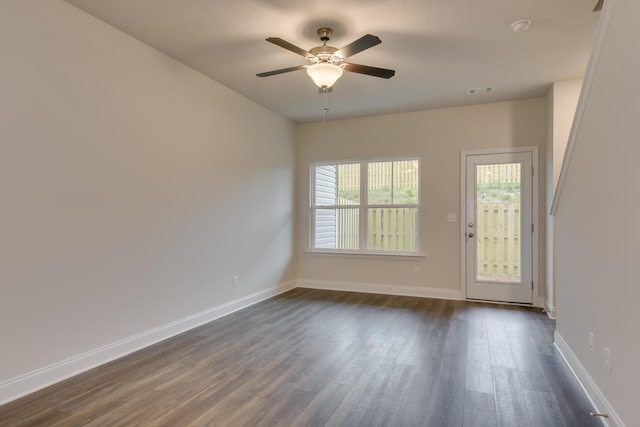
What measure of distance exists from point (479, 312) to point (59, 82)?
477cm

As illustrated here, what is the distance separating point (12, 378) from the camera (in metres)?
2.30

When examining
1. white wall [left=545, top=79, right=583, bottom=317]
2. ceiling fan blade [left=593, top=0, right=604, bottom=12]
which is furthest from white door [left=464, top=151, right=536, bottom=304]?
ceiling fan blade [left=593, top=0, right=604, bottom=12]

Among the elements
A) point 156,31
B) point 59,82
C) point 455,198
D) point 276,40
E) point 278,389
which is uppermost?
point 156,31

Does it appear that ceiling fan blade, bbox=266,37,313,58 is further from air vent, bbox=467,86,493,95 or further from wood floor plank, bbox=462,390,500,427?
wood floor plank, bbox=462,390,500,427

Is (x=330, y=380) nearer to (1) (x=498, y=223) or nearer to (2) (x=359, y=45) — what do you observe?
(2) (x=359, y=45)

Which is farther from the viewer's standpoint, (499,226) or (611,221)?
(499,226)

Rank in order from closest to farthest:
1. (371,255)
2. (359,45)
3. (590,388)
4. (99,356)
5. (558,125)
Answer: (590,388), (359,45), (99,356), (558,125), (371,255)

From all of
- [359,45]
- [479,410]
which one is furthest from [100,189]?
[479,410]

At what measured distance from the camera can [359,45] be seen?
2.56 metres

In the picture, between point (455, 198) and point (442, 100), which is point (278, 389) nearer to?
point (455, 198)

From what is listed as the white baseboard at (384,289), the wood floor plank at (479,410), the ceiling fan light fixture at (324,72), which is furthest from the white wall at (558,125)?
the ceiling fan light fixture at (324,72)

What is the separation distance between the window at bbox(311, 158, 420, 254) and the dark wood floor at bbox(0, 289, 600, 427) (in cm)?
179

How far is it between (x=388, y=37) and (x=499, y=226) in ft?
10.2

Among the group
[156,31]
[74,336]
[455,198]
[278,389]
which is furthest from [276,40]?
[455,198]
